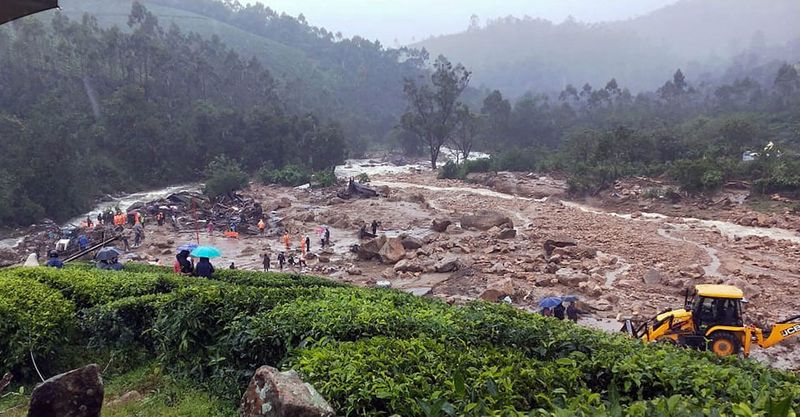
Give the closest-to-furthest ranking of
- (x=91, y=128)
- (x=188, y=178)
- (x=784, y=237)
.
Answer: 1. (x=784, y=237)
2. (x=91, y=128)
3. (x=188, y=178)

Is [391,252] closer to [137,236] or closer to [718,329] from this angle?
[718,329]

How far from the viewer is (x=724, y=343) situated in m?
8.88

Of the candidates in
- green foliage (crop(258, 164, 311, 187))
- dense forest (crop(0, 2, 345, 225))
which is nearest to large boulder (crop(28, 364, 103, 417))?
dense forest (crop(0, 2, 345, 225))

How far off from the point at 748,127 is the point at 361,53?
9022 cm

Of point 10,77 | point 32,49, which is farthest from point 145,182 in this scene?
point 32,49

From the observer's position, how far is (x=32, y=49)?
47.3 meters

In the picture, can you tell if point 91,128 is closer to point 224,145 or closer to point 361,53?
point 224,145

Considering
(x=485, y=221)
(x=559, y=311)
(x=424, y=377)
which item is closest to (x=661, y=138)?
(x=485, y=221)

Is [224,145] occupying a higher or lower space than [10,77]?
lower

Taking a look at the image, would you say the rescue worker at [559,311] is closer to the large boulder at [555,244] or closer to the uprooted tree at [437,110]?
the large boulder at [555,244]

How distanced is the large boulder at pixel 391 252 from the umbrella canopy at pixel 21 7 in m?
15.9

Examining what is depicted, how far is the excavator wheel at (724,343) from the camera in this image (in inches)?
348

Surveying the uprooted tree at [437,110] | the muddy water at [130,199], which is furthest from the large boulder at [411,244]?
the uprooted tree at [437,110]

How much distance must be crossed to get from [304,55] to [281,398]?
4615 inches
